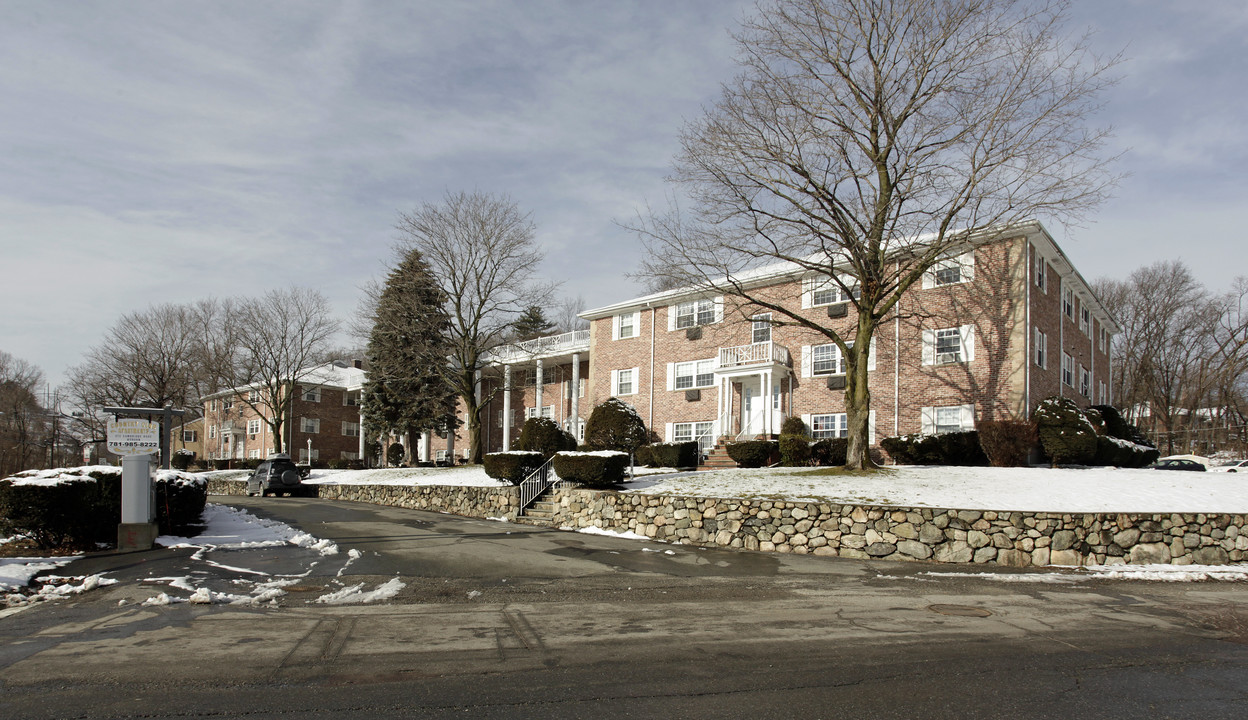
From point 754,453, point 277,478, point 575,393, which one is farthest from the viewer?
point 575,393

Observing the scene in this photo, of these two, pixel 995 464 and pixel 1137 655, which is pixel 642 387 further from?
pixel 1137 655

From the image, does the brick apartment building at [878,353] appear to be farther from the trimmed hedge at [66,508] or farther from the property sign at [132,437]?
the trimmed hedge at [66,508]

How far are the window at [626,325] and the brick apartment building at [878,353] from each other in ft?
0.19

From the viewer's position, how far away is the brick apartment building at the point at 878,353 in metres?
23.4

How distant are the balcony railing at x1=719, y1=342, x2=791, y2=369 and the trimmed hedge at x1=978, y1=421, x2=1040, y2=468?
320 inches

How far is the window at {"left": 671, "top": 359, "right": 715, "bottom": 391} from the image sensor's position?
100 ft

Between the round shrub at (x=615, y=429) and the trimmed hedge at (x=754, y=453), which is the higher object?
the round shrub at (x=615, y=429)

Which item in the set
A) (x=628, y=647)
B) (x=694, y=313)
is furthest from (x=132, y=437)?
(x=694, y=313)

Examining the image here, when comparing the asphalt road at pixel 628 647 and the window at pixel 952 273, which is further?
the window at pixel 952 273

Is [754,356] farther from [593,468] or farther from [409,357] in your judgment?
[409,357]

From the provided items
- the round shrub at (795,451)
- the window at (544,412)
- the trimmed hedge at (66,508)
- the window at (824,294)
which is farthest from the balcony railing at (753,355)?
the trimmed hedge at (66,508)

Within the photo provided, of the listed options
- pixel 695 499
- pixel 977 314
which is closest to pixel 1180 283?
pixel 977 314

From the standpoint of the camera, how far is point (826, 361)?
27078mm

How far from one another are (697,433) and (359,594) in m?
22.5
